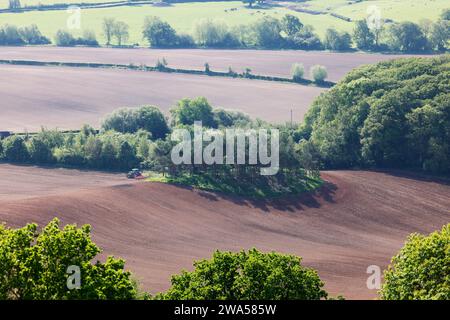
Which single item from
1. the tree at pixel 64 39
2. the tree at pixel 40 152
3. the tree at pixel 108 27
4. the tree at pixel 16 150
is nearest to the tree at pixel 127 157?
the tree at pixel 40 152

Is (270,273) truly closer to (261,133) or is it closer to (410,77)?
(261,133)

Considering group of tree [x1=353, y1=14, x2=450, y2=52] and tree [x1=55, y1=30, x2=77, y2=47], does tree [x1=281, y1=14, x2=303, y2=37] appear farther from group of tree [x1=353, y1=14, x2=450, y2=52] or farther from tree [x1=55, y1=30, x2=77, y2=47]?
tree [x1=55, y1=30, x2=77, y2=47]

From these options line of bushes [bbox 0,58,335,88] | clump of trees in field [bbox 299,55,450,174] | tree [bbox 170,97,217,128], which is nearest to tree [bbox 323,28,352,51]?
line of bushes [bbox 0,58,335,88]

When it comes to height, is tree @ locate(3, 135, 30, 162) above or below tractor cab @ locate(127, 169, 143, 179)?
above

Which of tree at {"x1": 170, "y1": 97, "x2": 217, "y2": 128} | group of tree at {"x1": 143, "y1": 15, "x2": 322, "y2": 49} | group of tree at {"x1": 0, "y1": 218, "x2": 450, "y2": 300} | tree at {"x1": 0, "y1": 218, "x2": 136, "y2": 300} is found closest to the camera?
tree at {"x1": 0, "y1": 218, "x2": 136, "y2": 300}

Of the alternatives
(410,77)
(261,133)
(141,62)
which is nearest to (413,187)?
(261,133)

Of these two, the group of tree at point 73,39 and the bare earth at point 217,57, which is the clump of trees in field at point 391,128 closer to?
the bare earth at point 217,57
